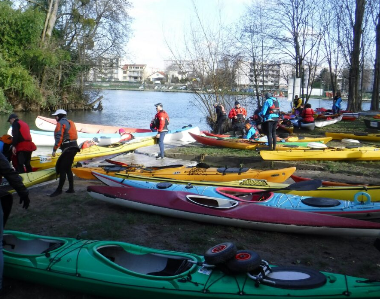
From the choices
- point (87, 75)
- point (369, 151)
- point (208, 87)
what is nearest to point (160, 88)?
point (87, 75)

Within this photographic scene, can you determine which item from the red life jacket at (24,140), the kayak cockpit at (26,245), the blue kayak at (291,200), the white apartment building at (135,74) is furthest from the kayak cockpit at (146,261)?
the white apartment building at (135,74)

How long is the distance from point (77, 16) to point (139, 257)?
28.4 metres

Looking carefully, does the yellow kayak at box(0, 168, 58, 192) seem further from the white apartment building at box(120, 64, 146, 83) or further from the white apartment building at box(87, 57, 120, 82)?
the white apartment building at box(120, 64, 146, 83)

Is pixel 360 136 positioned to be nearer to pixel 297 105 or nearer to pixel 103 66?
pixel 297 105

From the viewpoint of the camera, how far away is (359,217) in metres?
5.02

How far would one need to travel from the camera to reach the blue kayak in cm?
501

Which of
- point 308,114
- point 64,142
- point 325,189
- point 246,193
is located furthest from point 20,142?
point 308,114

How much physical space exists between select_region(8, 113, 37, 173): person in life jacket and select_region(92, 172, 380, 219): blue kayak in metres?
2.61

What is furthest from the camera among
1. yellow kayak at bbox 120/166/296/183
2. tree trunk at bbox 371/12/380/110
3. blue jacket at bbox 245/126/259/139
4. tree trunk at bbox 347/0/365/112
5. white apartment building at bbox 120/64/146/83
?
white apartment building at bbox 120/64/146/83

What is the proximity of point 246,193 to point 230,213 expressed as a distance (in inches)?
35.5

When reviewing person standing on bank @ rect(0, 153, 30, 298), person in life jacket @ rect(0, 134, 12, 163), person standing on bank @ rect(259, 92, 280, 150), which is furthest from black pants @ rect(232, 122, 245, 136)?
person standing on bank @ rect(0, 153, 30, 298)

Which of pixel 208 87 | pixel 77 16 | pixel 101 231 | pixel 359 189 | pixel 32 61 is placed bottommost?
pixel 101 231

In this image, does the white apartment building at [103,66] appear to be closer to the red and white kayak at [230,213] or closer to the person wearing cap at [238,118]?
the person wearing cap at [238,118]

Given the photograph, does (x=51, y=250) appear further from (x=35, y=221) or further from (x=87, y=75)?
(x=87, y=75)
